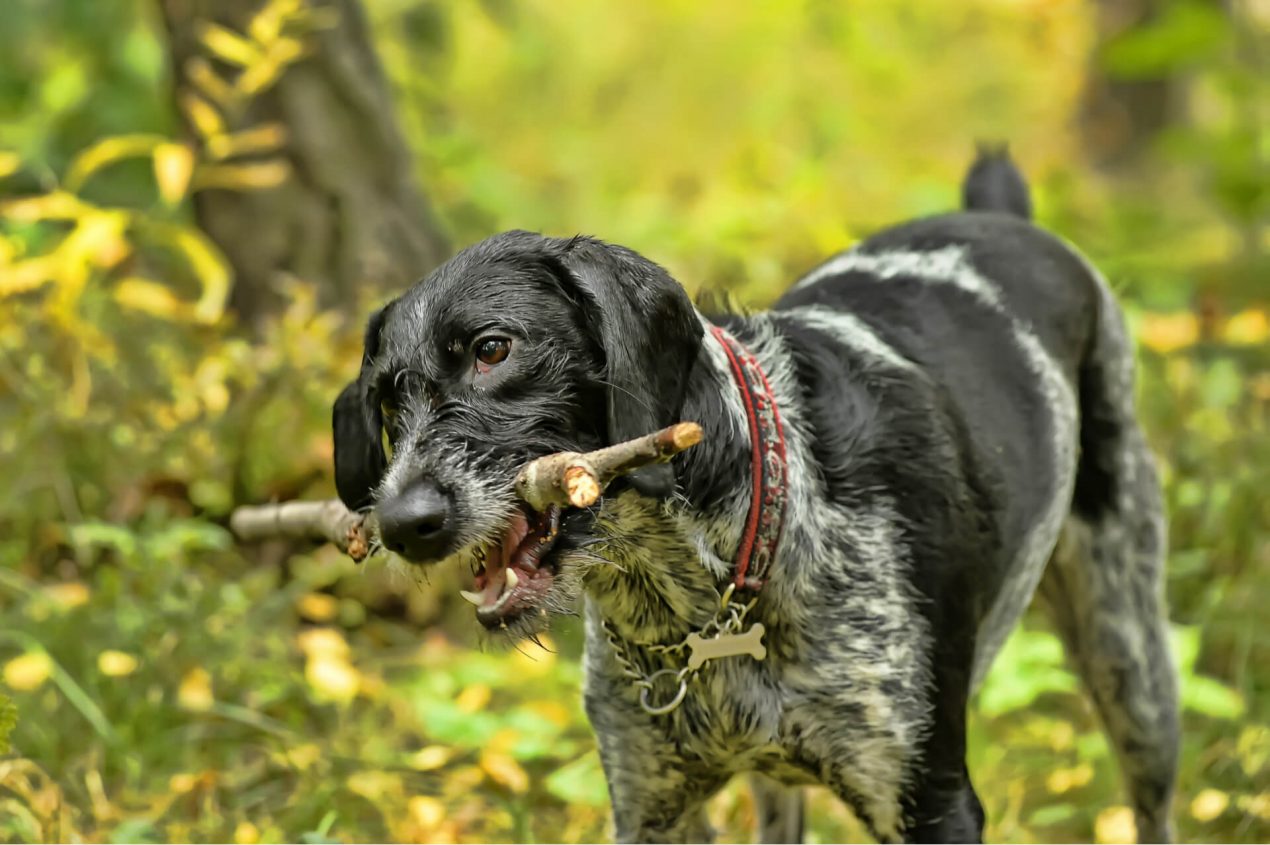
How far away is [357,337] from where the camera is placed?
594 centimetres

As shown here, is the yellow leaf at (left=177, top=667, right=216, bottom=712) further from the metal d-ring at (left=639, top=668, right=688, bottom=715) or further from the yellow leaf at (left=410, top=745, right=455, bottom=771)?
the metal d-ring at (left=639, top=668, right=688, bottom=715)

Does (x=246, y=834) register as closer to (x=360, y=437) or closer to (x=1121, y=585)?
(x=360, y=437)

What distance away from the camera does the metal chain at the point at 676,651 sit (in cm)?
301

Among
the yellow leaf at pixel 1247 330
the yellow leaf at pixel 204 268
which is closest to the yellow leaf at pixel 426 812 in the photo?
the yellow leaf at pixel 204 268

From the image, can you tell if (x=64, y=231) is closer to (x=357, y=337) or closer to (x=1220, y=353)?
(x=357, y=337)

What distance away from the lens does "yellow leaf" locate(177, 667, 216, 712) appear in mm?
4555

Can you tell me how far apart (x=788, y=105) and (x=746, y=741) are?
8.64 metres

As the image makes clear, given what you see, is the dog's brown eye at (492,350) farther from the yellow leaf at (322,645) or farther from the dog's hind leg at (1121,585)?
the yellow leaf at (322,645)

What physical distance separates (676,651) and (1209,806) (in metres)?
2.08

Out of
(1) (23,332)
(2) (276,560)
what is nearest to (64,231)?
(1) (23,332)

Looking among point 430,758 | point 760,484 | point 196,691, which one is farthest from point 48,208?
point 760,484

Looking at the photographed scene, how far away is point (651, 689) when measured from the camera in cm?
319

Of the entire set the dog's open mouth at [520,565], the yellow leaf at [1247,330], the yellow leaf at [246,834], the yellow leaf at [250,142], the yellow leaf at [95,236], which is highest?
the yellow leaf at [250,142]

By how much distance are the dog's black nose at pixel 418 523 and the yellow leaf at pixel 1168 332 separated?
15.3 feet
